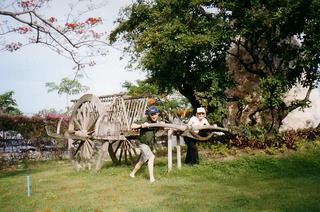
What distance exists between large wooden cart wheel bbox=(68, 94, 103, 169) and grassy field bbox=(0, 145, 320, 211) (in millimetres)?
741

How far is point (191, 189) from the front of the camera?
29.9 feet

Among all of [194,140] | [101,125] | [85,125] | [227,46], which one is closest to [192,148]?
[194,140]

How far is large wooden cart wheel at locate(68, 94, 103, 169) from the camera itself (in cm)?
1304

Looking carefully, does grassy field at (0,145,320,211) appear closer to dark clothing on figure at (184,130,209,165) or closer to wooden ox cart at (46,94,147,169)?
dark clothing on figure at (184,130,209,165)

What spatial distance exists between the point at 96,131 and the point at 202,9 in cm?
667

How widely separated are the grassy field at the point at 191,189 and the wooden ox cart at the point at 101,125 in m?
0.80

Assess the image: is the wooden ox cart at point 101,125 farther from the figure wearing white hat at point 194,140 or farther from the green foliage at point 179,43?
the green foliage at point 179,43

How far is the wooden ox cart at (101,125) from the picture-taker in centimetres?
1239

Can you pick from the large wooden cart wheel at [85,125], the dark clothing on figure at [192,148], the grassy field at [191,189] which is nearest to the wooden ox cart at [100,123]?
the large wooden cart wheel at [85,125]

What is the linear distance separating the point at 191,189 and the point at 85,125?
18.2 feet

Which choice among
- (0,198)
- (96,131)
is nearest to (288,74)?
(96,131)

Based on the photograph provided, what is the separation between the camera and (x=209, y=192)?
28.7ft

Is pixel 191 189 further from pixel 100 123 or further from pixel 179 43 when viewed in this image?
pixel 179 43

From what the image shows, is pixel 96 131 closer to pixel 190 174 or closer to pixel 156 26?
pixel 190 174
